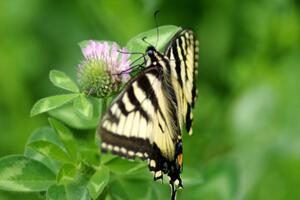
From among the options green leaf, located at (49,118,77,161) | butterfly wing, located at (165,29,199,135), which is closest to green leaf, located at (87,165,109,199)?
green leaf, located at (49,118,77,161)

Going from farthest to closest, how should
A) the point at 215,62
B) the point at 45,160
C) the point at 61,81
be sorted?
the point at 215,62 → the point at 45,160 → the point at 61,81

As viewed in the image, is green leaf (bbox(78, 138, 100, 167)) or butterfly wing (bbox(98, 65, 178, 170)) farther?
green leaf (bbox(78, 138, 100, 167))

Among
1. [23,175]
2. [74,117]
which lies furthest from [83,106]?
[74,117]

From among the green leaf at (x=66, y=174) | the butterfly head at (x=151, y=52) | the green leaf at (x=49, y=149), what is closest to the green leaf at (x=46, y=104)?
the green leaf at (x=49, y=149)

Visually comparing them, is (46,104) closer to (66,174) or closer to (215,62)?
(66,174)

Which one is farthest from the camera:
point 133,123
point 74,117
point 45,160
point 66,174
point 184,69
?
point 74,117

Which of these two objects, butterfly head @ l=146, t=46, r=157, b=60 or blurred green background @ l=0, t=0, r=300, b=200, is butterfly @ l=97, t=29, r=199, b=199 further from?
blurred green background @ l=0, t=0, r=300, b=200
